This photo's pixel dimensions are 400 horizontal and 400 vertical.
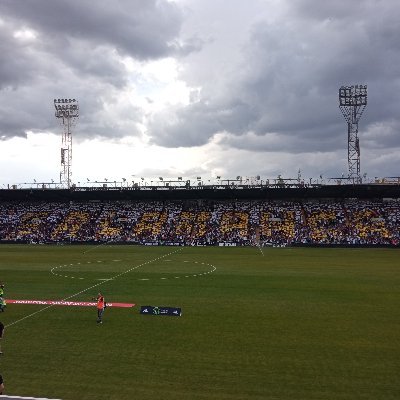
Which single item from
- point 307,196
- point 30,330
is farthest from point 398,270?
point 307,196

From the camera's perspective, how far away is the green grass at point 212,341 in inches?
513

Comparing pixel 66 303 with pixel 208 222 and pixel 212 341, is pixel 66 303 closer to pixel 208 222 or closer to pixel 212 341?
pixel 212 341

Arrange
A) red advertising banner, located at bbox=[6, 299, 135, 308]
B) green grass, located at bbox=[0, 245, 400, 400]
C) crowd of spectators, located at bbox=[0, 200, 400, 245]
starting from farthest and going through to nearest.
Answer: crowd of spectators, located at bbox=[0, 200, 400, 245] < red advertising banner, located at bbox=[6, 299, 135, 308] < green grass, located at bbox=[0, 245, 400, 400]

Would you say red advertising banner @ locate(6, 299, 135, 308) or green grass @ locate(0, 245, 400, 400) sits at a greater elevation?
green grass @ locate(0, 245, 400, 400)

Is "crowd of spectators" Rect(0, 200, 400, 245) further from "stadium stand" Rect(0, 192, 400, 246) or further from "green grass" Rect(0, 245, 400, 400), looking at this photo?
"green grass" Rect(0, 245, 400, 400)

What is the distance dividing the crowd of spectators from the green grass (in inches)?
1614

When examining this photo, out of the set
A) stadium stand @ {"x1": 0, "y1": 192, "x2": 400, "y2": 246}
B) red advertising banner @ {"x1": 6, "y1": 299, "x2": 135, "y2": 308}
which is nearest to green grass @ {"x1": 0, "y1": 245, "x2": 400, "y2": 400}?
red advertising banner @ {"x1": 6, "y1": 299, "x2": 135, "y2": 308}

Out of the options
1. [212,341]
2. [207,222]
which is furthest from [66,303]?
[207,222]

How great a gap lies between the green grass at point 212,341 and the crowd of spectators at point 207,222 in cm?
4101

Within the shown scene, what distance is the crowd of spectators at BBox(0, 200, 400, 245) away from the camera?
74.3 meters

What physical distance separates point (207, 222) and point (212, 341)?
64401 mm

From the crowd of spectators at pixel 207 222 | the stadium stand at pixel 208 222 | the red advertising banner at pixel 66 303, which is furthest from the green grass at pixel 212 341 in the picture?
the crowd of spectators at pixel 207 222

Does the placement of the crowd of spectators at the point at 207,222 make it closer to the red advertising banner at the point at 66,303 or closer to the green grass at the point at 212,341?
the green grass at the point at 212,341

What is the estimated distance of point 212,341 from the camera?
1769 centimetres
